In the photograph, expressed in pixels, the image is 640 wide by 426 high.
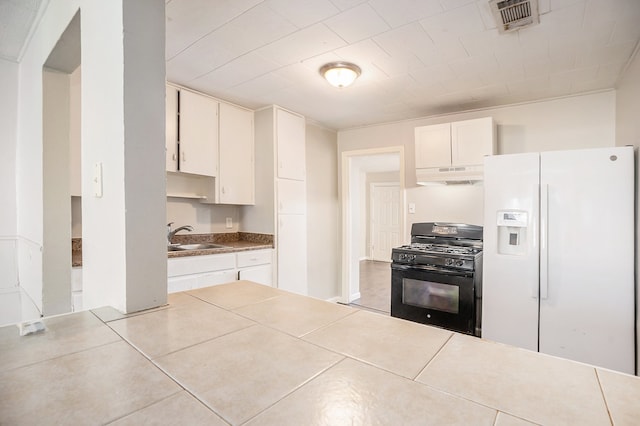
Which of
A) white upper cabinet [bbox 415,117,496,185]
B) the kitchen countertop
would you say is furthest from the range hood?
the kitchen countertop

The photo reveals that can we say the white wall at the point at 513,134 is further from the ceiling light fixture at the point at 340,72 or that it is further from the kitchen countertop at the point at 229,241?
the kitchen countertop at the point at 229,241

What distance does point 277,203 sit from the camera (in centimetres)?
329

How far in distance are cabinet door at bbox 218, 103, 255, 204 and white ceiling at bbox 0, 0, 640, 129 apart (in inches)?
9.7

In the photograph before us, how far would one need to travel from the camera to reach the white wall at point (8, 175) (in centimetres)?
259

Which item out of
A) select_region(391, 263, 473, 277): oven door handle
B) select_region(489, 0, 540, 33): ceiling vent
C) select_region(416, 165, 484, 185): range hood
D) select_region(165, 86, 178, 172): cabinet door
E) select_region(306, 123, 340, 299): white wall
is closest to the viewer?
select_region(489, 0, 540, 33): ceiling vent

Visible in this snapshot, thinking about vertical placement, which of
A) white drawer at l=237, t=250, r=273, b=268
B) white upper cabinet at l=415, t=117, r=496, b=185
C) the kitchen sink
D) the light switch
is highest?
white upper cabinet at l=415, t=117, r=496, b=185

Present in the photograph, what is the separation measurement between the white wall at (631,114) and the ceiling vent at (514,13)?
94 centimetres

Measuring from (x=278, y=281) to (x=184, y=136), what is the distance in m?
1.66

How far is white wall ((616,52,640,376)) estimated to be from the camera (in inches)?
78.4

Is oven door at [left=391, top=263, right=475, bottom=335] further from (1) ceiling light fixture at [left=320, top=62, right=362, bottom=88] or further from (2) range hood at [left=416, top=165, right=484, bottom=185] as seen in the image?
(1) ceiling light fixture at [left=320, top=62, right=362, bottom=88]

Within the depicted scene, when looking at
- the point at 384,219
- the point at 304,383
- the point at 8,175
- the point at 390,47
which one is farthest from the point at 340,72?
the point at 384,219

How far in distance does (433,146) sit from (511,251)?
1.33m

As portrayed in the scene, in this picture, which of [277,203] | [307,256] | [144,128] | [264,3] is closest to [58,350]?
[144,128]

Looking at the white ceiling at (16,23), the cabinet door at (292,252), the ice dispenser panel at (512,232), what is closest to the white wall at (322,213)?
the cabinet door at (292,252)
